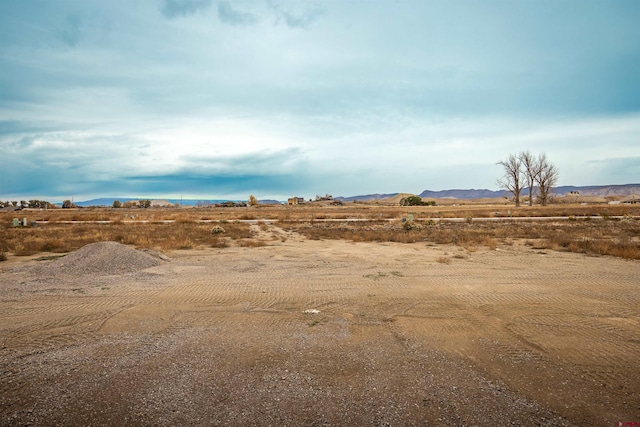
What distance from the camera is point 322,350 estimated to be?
5027 millimetres

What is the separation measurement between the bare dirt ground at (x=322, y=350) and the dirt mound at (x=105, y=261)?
1068mm

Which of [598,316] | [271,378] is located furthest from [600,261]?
[271,378]

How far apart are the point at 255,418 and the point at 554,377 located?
3661 mm

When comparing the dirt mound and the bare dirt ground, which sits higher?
the dirt mound

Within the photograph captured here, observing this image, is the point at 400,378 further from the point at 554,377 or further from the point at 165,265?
the point at 165,265

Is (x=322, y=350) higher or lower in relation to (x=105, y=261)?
lower

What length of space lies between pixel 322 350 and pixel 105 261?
9802mm

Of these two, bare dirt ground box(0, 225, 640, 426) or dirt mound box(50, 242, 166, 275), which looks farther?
dirt mound box(50, 242, 166, 275)

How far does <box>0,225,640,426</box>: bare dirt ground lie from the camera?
3.61 m

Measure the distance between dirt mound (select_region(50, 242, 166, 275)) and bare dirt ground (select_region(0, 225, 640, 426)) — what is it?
1.07 m

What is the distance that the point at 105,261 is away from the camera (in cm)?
1153

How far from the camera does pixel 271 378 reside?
423 cm

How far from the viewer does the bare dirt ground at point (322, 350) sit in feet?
11.8

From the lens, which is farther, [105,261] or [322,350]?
[105,261]
